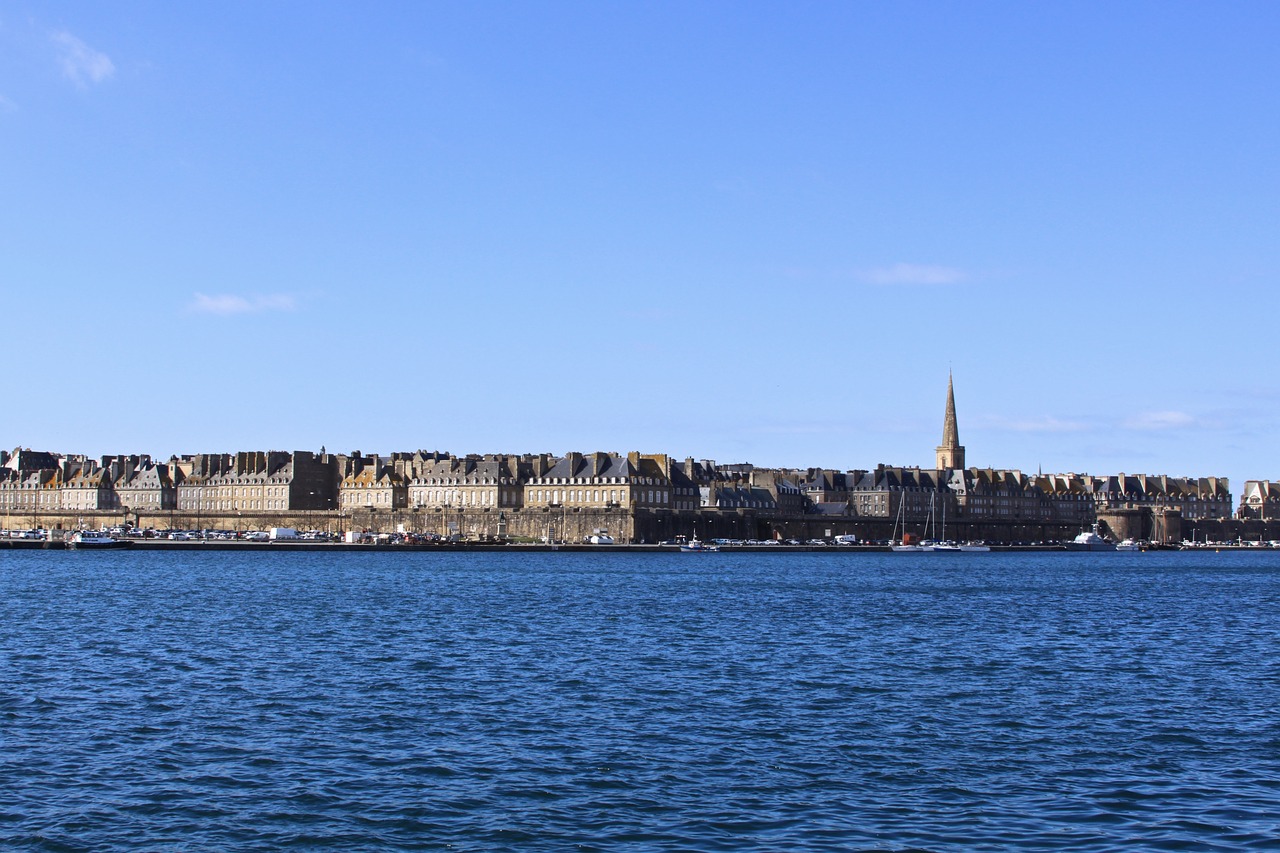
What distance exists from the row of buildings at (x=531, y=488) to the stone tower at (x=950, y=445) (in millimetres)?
274

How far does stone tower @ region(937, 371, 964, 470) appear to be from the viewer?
17875 cm

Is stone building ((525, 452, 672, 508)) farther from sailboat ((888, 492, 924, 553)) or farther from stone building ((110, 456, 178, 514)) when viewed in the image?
stone building ((110, 456, 178, 514))

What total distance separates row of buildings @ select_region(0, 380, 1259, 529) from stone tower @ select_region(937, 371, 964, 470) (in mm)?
274

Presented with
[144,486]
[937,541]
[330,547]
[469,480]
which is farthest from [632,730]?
[144,486]

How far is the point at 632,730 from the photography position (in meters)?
21.5

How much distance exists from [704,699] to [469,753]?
5.78 metres

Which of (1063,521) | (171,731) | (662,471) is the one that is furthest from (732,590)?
(1063,521)

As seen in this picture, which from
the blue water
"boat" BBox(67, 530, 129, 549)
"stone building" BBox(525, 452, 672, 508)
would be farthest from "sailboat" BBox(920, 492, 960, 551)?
the blue water

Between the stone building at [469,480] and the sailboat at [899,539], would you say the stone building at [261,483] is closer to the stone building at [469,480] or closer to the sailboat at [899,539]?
the stone building at [469,480]

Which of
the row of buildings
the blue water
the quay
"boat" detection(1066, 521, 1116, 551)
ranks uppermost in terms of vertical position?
the row of buildings

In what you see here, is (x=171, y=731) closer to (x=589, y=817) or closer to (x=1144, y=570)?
(x=589, y=817)

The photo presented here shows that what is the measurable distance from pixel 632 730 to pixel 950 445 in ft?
534

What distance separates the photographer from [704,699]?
2450cm


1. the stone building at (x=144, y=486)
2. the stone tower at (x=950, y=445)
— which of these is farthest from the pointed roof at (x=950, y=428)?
the stone building at (x=144, y=486)
